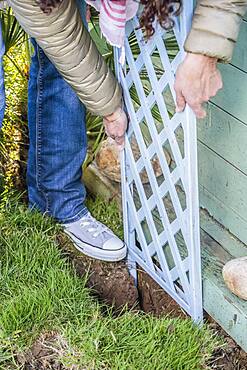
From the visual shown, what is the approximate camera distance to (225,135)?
8.10 feet

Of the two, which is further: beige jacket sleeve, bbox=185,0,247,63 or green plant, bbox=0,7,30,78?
green plant, bbox=0,7,30,78

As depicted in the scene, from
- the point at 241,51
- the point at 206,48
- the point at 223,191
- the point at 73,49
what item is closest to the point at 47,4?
the point at 73,49

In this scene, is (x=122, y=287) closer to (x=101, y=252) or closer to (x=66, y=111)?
(x=101, y=252)

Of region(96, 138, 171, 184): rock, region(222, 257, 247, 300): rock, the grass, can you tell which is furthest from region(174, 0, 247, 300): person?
region(96, 138, 171, 184): rock

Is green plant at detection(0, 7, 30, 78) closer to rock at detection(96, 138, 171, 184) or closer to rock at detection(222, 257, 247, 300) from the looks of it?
rock at detection(96, 138, 171, 184)

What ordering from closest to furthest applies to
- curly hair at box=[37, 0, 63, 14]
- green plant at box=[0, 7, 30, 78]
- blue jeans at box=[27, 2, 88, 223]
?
curly hair at box=[37, 0, 63, 14], blue jeans at box=[27, 2, 88, 223], green plant at box=[0, 7, 30, 78]

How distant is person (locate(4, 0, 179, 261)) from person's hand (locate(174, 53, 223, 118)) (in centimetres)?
31

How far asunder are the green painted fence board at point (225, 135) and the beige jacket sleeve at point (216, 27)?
19.6 inches

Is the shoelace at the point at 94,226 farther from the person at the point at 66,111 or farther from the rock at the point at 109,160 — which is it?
the rock at the point at 109,160

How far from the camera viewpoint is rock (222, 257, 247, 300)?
7.84 ft

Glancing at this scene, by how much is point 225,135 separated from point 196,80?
50cm

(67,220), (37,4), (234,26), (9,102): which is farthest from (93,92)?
(9,102)

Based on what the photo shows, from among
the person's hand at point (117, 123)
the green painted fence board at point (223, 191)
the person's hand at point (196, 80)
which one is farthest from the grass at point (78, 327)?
the person's hand at point (196, 80)

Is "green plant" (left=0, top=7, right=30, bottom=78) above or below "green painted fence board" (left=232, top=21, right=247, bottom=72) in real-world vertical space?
below
